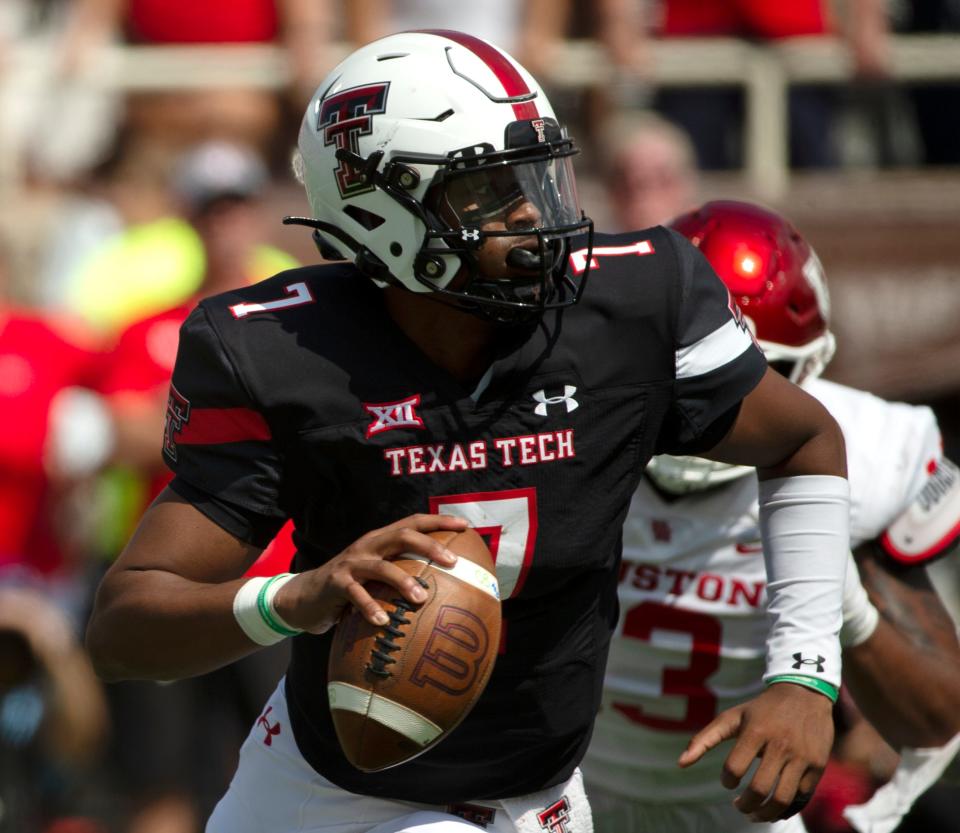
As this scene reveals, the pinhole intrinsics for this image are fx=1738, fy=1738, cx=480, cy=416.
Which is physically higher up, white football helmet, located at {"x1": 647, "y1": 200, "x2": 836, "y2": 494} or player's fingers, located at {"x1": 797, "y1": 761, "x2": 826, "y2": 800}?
white football helmet, located at {"x1": 647, "y1": 200, "x2": 836, "y2": 494}

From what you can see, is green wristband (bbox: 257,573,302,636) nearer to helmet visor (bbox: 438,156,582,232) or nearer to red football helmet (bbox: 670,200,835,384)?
helmet visor (bbox: 438,156,582,232)

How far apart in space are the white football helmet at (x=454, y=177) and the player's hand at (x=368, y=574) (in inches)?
17.5

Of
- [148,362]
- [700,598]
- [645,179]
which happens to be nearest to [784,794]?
[700,598]

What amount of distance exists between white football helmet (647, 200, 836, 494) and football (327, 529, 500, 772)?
0.96 m

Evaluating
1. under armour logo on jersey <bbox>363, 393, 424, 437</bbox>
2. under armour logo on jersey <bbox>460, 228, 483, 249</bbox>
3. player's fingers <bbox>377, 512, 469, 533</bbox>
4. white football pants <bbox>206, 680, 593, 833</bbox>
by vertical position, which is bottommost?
white football pants <bbox>206, 680, 593, 833</bbox>

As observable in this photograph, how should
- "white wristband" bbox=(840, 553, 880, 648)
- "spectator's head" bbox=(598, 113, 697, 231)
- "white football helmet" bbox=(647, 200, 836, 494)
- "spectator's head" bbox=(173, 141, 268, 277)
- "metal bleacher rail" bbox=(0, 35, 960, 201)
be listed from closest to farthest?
"white wristband" bbox=(840, 553, 880, 648) → "white football helmet" bbox=(647, 200, 836, 494) → "spectator's head" bbox=(173, 141, 268, 277) → "spectator's head" bbox=(598, 113, 697, 231) → "metal bleacher rail" bbox=(0, 35, 960, 201)

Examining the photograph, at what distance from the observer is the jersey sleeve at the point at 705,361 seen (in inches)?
115

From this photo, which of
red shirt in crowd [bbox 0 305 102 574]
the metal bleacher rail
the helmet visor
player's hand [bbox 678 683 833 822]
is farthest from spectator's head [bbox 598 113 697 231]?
player's hand [bbox 678 683 833 822]

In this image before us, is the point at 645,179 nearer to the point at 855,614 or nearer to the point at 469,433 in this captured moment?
the point at 855,614

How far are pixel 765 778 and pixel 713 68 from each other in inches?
198

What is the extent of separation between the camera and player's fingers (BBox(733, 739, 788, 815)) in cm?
274

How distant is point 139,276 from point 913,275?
3.16 metres

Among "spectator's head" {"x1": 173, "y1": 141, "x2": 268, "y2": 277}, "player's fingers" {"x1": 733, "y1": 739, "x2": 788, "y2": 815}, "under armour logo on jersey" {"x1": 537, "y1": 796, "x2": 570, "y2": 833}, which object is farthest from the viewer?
"spectator's head" {"x1": 173, "y1": 141, "x2": 268, "y2": 277}

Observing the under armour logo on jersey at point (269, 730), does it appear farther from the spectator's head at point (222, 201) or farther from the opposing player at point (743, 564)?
the spectator's head at point (222, 201)
